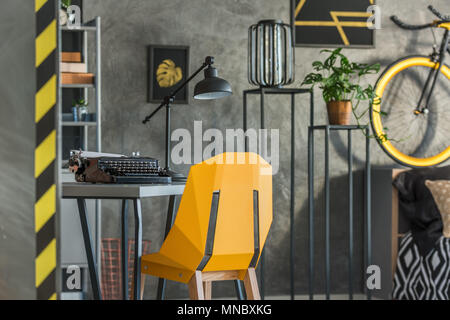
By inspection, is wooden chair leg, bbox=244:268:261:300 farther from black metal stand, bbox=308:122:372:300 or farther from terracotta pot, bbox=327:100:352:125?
terracotta pot, bbox=327:100:352:125

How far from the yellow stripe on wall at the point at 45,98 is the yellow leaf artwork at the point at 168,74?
3.18 m

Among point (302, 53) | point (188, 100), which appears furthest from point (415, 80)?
point (188, 100)

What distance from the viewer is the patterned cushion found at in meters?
3.83

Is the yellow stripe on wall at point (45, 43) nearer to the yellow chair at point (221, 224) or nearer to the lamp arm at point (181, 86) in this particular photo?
the yellow chair at point (221, 224)

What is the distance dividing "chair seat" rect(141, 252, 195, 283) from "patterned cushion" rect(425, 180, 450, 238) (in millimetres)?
2165

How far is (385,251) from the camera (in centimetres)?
430

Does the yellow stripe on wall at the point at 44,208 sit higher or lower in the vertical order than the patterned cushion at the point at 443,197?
higher

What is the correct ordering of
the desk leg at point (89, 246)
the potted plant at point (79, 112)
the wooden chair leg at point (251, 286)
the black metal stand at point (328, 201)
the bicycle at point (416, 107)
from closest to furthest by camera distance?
the wooden chair leg at point (251, 286) < the desk leg at point (89, 246) < the potted plant at point (79, 112) < the black metal stand at point (328, 201) < the bicycle at point (416, 107)

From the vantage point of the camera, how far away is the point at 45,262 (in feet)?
3.84

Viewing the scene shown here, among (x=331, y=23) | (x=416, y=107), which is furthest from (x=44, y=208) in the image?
(x=416, y=107)

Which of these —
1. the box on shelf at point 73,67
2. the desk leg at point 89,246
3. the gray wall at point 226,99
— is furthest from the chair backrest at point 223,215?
the gray wall at point 226,99

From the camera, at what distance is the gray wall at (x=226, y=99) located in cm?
427

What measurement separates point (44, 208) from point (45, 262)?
11 cm
